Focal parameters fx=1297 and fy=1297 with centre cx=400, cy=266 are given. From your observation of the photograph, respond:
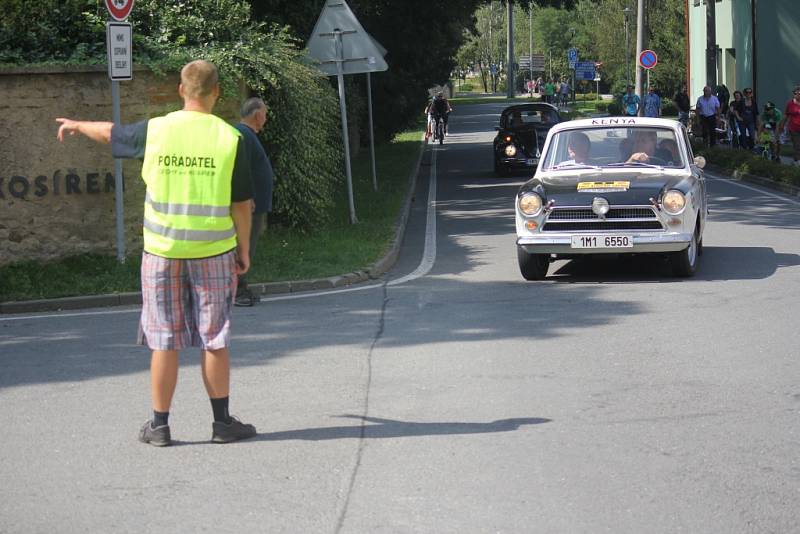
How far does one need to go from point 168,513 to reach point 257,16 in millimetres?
16443

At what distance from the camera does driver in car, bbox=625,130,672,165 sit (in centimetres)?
1327

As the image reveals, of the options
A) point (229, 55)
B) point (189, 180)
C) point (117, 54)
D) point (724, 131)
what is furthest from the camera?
point (724, 131)

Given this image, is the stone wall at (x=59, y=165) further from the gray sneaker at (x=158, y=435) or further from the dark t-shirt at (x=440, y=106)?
the dark t-shirt at (x=440, y=106)

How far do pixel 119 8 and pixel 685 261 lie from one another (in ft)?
20.4

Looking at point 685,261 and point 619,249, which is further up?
point 619,249

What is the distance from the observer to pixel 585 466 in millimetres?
6070

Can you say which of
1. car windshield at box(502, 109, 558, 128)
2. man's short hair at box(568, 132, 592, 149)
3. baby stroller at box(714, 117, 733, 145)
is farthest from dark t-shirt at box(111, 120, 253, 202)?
baby stroller at box(714, 117, 733, 145)

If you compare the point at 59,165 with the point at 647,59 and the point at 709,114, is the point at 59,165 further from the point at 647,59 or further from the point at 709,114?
the point at 647,59

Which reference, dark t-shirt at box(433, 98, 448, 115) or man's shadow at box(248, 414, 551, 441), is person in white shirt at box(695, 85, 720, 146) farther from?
man's shadow at box(248, 414, 551, 441)

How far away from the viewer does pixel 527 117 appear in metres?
29.0

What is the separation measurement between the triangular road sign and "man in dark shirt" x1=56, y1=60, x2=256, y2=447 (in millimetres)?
11910

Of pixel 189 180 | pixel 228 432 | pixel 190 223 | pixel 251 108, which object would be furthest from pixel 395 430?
pixel 251 108

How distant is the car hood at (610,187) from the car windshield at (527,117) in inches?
628

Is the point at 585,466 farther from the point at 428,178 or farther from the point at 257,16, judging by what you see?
the point at 428,178
